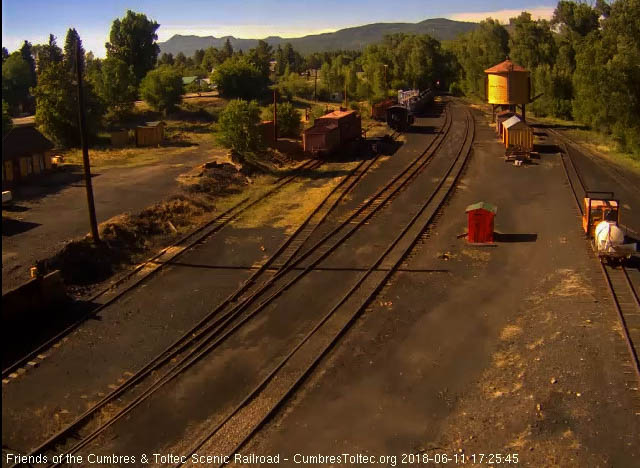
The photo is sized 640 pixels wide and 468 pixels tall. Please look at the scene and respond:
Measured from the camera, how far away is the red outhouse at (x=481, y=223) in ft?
69.7

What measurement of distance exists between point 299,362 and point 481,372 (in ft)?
12.8

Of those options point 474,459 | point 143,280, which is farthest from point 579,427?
point 143,280

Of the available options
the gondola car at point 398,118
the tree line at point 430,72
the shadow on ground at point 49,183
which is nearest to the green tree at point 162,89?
the tree line at point 430,72

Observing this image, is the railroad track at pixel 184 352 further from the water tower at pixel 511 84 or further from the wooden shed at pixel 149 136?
the water tower at pixel 511 84

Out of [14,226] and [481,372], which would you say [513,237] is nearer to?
[481,372]

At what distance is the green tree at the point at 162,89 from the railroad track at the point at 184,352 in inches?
1592


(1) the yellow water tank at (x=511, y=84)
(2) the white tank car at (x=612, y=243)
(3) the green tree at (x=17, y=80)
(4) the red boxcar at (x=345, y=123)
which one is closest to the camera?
(2) the white tank car at (x=612, y=243)

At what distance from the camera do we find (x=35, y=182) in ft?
102

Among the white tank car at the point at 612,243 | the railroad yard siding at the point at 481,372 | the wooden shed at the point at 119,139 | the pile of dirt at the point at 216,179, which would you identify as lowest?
the railroad yard siding at the point at 481,372

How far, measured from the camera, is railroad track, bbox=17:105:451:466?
11.0 metres

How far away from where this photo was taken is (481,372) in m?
12.8

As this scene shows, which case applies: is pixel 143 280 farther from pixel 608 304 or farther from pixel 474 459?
pixel 608 304

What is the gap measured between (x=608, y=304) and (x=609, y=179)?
17.7m

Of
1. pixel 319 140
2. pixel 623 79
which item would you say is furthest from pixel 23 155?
pixel 623 79
